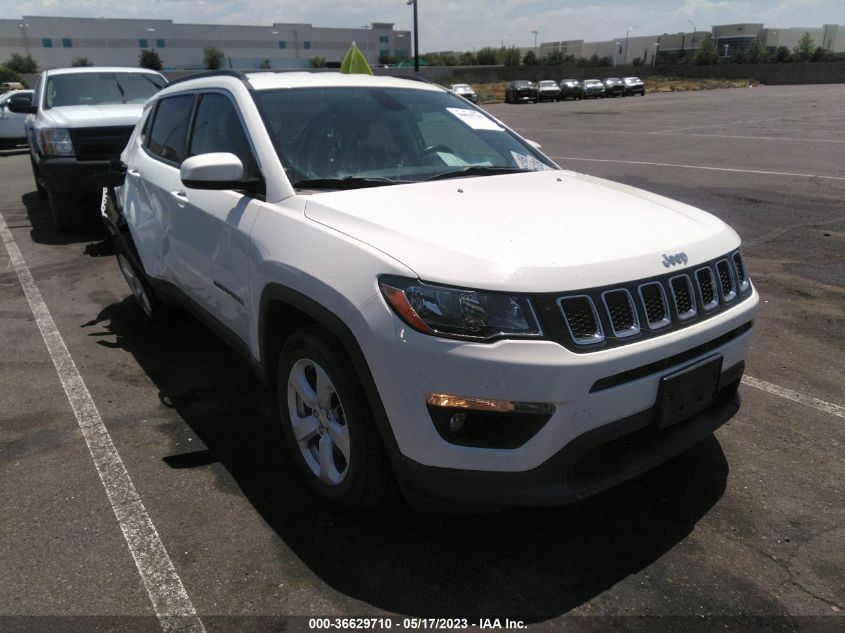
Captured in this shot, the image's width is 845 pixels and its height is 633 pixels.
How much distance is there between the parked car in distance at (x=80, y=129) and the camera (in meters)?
7.98

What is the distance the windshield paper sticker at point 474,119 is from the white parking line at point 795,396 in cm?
213

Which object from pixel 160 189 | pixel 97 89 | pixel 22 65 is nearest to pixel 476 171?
pixel 160 189

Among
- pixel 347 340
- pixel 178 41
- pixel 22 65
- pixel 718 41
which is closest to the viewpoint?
pixel 347 340

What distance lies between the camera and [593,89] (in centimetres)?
5356

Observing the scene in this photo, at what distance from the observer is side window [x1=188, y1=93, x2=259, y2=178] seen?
132 inches

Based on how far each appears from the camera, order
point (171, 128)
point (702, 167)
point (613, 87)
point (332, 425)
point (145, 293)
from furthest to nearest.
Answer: point (613, 87)
point (702, 167)
point (145, 293)
point (171, 128)
point (332, 425)

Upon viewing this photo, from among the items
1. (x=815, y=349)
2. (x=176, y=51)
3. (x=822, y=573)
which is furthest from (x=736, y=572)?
(x=176, y=51)

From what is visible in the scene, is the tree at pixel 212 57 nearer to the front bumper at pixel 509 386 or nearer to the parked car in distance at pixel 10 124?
the parked car in distance at pixel 10 124

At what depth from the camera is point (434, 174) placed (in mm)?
3357

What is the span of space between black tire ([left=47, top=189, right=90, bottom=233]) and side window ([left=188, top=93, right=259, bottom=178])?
17.2 feet

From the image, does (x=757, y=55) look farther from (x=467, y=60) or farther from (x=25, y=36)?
(x=25, y=36)

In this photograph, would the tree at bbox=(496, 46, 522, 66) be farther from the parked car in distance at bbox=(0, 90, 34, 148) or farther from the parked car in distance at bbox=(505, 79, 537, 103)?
the parked car in distance at bbox=(0, 90, 34, 148)

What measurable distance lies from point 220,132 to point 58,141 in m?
5.46

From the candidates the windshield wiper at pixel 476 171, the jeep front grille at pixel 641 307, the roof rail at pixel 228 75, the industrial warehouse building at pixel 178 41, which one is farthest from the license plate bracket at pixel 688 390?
the industrial warehouse building at pixel 178 41
